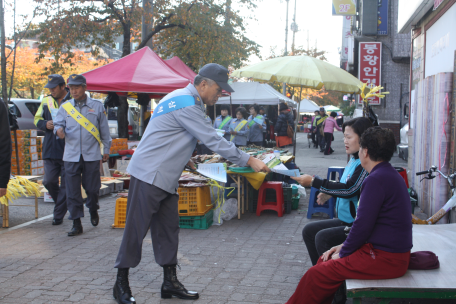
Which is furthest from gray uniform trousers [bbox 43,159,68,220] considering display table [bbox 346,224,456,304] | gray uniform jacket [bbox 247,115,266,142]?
gray uniform jacket [bbox 247,115,266,142]

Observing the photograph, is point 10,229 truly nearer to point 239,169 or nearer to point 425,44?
point 239,169

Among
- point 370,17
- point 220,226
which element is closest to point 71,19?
point 370,17

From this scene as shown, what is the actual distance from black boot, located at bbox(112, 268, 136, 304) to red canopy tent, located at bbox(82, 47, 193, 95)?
5.87 meters

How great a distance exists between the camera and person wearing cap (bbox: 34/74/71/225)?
5988mm

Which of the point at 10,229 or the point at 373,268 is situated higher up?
the point at 373,268

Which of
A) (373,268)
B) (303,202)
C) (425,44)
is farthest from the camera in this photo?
(303,202)

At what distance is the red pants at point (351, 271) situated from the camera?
2771 millimetres

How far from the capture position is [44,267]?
14.4ft

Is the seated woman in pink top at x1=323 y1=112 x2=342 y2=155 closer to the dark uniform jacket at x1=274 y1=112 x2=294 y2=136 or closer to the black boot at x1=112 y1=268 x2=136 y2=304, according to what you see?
the dark uniform jacket at x1=274 y1=112 x2=294 y2=136

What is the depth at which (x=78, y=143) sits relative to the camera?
5.49m

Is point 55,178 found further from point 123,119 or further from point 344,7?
point 344,7

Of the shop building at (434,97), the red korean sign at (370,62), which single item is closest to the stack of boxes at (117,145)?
the shop building at (434,97)

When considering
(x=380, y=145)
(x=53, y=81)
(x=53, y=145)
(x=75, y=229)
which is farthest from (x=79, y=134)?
(x=380, y=145)

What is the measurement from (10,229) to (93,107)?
2108 mm
